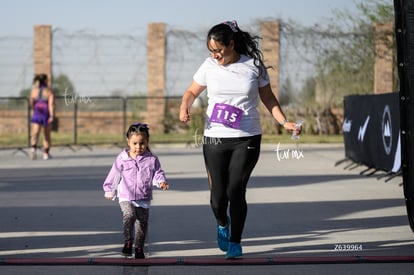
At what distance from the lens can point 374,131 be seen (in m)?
17.7

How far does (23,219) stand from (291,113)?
22.1m

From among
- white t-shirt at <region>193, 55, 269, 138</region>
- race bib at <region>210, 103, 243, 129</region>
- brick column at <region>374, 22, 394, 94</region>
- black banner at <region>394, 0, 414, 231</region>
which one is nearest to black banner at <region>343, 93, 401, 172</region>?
black banner at <region>394, 0, 414, 231</region>

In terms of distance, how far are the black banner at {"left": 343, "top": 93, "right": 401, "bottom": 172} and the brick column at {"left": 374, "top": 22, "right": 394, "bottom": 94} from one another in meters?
11.1

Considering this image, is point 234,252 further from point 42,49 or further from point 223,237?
point 42,49

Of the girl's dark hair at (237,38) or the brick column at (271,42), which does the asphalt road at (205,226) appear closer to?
the girl's dark hair at (237,38)

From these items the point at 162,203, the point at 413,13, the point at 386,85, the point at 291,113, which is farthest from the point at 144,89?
the point at 413,13

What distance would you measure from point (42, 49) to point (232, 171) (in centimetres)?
2523

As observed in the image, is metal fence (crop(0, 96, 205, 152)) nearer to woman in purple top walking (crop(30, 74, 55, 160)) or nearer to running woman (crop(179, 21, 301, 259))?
woman in purple top walking (crop(30, 74, 55, 160))

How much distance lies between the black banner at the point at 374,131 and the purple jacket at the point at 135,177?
25.3 ft

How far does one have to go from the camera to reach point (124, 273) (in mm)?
8109

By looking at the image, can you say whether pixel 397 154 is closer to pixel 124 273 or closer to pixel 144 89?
pixel 124 273

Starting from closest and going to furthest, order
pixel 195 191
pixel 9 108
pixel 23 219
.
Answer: pixel 23 219
pixel 195 191
pixel 9 108

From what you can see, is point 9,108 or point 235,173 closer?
point 235,173

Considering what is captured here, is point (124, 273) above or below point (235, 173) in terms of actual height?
below
